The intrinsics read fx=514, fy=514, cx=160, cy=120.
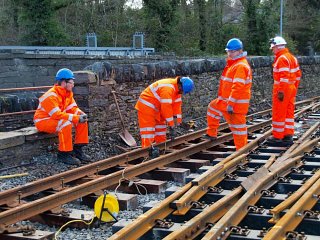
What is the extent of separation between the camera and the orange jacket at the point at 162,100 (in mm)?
9352

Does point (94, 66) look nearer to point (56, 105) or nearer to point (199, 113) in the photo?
point (56, 105)

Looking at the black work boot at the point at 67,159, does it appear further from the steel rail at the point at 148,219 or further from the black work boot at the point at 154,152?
the steel rail at the point at 148,219

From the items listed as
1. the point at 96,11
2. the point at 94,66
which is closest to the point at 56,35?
the point at 96,11

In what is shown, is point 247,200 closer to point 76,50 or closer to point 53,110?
point 53,110

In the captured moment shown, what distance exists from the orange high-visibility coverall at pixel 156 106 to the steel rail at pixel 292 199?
3328 mm

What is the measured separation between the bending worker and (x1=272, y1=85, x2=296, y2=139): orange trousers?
1.71 metres

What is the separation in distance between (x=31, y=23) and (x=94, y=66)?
18400 millimetres

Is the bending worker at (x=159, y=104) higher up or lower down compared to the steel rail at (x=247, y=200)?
higher up

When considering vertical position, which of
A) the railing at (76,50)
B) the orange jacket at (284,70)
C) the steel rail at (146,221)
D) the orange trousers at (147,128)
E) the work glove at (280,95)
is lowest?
the steel rail at (146,221)

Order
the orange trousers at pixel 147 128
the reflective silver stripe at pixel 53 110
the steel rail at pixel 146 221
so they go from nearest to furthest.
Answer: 1. the steel rail at pixel 146 221
2. the reflective silver stripe at pixel 53 110
3. the orange trousers at pixel 147 128

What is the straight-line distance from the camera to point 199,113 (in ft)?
45.9

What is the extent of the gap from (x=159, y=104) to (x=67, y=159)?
→ 1990mm

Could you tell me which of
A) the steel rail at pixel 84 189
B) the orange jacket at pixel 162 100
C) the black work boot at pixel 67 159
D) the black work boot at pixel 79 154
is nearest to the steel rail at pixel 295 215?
the steel rail at pixel 84 189

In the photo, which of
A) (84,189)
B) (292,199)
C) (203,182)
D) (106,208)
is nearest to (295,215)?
(292,199)
